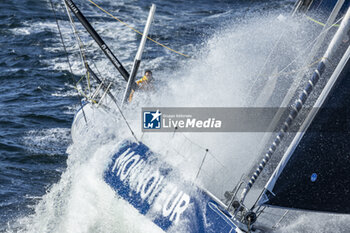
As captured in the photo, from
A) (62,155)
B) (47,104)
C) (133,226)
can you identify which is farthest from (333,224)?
(47,104)

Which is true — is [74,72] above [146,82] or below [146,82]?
below

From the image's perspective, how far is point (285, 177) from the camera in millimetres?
4520

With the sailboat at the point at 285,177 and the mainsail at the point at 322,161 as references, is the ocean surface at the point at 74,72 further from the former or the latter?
the mainsail at the point at 322,161

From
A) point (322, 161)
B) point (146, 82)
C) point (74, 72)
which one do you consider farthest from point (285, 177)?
point (74, 72)

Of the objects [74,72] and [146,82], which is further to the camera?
[74,72]

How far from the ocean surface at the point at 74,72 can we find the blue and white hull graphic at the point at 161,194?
0.93ft

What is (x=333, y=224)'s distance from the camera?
5457 mm

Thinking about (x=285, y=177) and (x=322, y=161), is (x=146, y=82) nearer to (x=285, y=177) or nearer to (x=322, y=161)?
(x=285, y=177)

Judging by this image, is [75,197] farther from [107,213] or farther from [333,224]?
[333,224]

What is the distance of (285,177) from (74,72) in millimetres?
7376

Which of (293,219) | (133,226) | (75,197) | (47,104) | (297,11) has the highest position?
(297,11)

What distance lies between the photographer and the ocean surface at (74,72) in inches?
239

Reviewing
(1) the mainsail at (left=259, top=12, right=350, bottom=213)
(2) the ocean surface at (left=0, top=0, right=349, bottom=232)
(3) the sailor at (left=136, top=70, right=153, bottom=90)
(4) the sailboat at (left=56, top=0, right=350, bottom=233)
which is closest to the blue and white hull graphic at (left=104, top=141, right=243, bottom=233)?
(4) the sailboat at (left=56, top=0, right=350, bottom=233)

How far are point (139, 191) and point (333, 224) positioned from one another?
2315 millimetres
